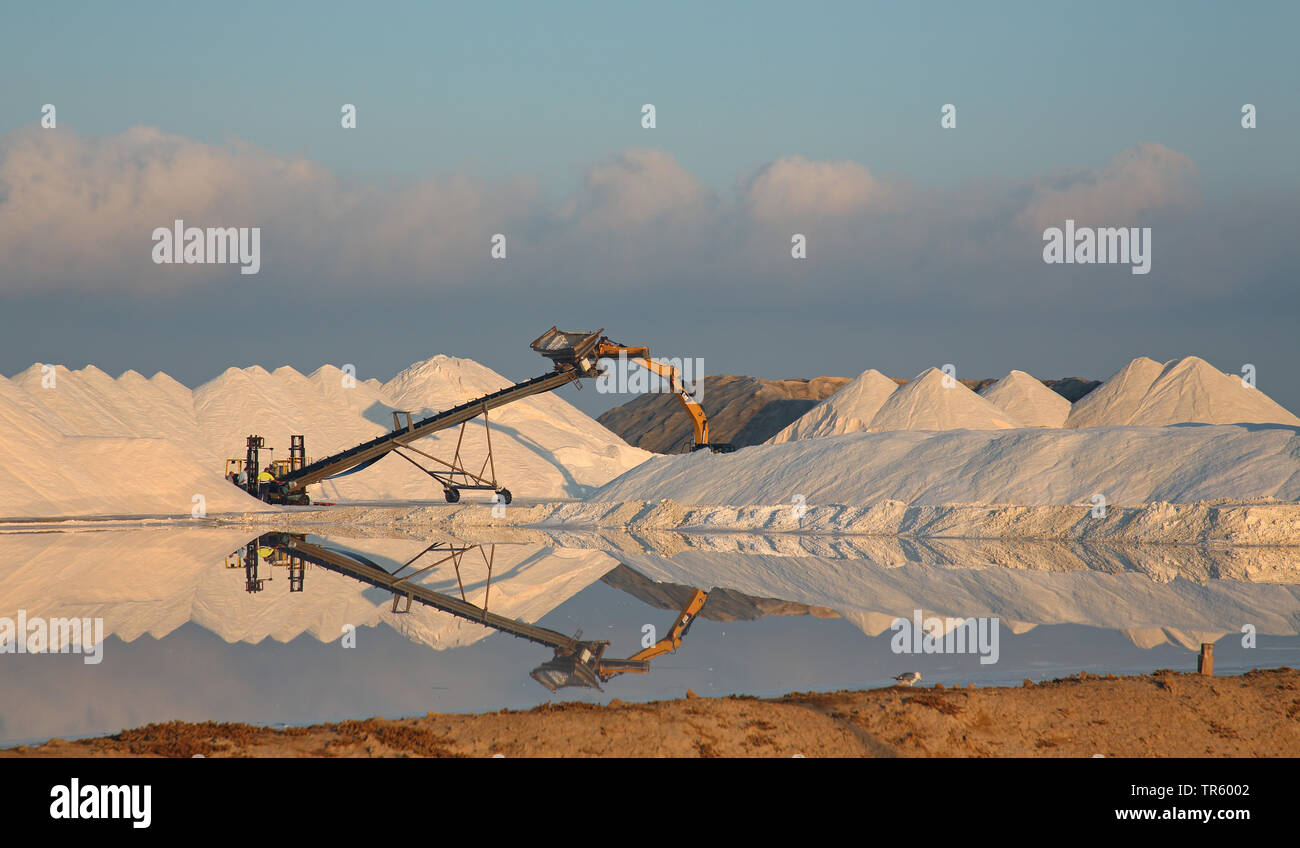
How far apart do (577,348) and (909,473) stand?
10031mm

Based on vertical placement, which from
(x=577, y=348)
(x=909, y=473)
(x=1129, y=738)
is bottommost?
(x=1129, y=738)

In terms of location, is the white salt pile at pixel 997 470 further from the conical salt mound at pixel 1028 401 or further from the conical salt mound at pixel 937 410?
the conical salt mound at pixel 1028 401

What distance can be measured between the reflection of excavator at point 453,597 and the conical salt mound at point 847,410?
32.5m

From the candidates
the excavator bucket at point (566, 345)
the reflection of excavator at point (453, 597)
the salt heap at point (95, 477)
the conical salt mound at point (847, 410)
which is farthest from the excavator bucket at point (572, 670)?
the conical salt mound at point (847, 410)

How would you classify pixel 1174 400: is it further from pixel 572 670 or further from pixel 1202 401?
pixel 572 670

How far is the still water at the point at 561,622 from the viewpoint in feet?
27.8

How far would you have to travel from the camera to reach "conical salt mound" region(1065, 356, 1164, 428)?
55562mm

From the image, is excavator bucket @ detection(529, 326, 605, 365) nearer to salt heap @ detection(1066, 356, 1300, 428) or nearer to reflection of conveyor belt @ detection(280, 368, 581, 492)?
reflection of conveyor belt @ detection(280, 368, 581, 492)

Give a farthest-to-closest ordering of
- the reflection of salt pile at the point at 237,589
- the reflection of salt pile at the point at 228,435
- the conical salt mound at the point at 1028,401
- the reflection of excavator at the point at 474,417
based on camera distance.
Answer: the conical salt mound at the point at 1028,401
the reflection of salt pile at the point at 228,435
the reflection of excavator at the point at 474,417
the reflection of salt pile at the point at 237,589

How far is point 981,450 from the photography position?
1243 inches

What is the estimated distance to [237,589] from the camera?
15.5 metres

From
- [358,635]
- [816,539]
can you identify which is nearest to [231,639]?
[358,635]

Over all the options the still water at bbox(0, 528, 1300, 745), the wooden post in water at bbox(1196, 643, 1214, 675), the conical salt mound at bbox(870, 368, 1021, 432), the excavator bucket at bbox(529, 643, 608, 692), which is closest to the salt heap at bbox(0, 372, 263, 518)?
the still water at bbox(0, 528, 1300, 745)
